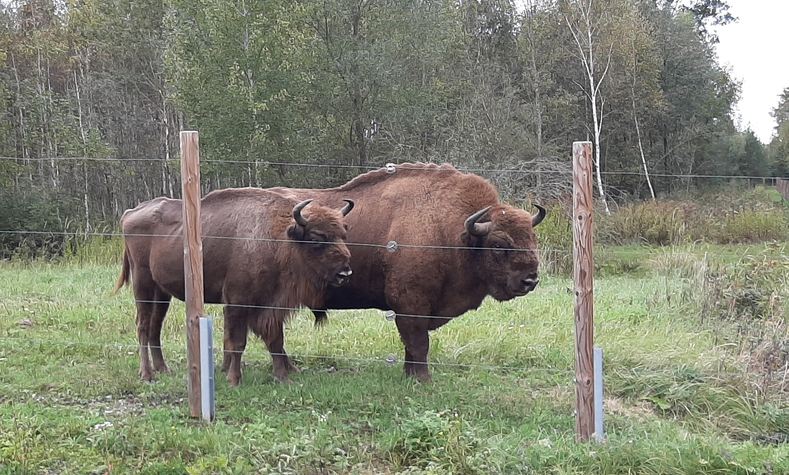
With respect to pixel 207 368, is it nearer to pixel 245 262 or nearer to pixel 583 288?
pixel 245 262

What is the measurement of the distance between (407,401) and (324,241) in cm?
184

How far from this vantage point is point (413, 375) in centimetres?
730

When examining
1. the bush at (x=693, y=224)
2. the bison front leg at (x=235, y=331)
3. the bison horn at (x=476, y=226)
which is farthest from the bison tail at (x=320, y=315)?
the bush at (x=693, y=224)

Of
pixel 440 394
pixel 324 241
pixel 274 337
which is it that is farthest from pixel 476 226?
pixel 274 337

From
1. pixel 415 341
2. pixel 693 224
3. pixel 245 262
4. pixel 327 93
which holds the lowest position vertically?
pixel 415 341

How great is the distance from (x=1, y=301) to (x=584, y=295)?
9.57m

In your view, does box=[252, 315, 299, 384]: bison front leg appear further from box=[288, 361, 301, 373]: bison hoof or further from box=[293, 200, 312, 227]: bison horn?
box=[293, 200, 312, 227]: bison horn

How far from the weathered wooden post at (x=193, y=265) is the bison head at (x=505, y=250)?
2.74 m

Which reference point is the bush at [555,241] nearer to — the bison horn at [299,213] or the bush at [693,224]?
the bush at [693,224]

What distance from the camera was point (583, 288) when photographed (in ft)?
17.0

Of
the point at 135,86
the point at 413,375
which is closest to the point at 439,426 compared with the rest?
the point at 413,375

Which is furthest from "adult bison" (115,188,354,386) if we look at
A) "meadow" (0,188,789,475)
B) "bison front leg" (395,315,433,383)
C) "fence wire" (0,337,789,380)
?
"bison front leg" (395,315,433,383)

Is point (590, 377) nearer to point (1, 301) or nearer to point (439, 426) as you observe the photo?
point (439, 426)

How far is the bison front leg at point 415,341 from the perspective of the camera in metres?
7.35
